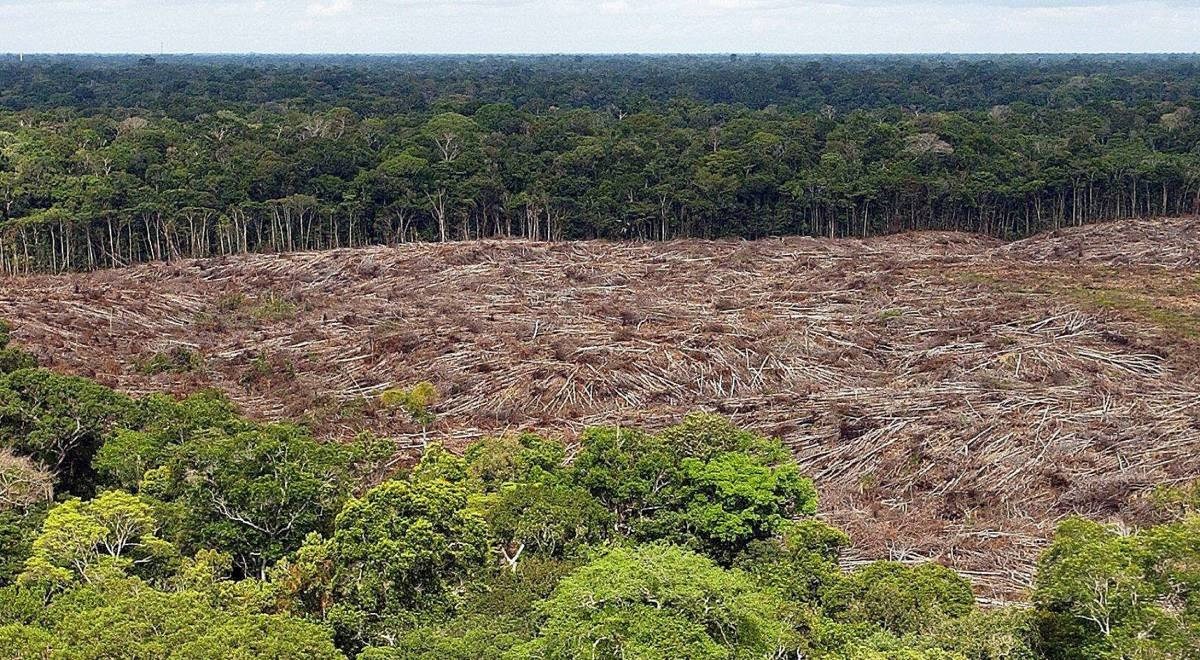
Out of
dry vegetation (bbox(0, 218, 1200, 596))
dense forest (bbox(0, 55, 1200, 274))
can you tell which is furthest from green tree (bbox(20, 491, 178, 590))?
dense forest (bbox(0, 55, 1200, 274))

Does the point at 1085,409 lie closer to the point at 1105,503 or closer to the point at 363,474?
the point at 1105,503

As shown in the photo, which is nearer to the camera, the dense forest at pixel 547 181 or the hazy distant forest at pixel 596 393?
the hazy distant forest at pixel 596 393

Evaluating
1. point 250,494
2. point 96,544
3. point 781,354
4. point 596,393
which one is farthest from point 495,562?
point 781,354

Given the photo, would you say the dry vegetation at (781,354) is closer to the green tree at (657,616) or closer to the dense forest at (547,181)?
the dense forest at (547,181)

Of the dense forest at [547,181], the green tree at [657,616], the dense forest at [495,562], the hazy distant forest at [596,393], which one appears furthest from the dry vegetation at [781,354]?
the green tree at [657,616]

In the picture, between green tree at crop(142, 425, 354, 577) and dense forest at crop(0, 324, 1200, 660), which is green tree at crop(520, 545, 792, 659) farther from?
green tree at crop(142, 425, 354, 577)

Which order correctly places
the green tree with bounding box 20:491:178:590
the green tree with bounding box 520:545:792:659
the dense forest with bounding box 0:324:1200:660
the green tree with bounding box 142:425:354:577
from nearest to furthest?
the green tree with bounding box 520:545:792:659, the dense forest with bounding box 0:324:1200:660, the green tree with bounding box 20:491:178:590, the green tree with bounding box 142:425:354:577

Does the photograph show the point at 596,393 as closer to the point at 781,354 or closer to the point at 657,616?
the point at 781,354
